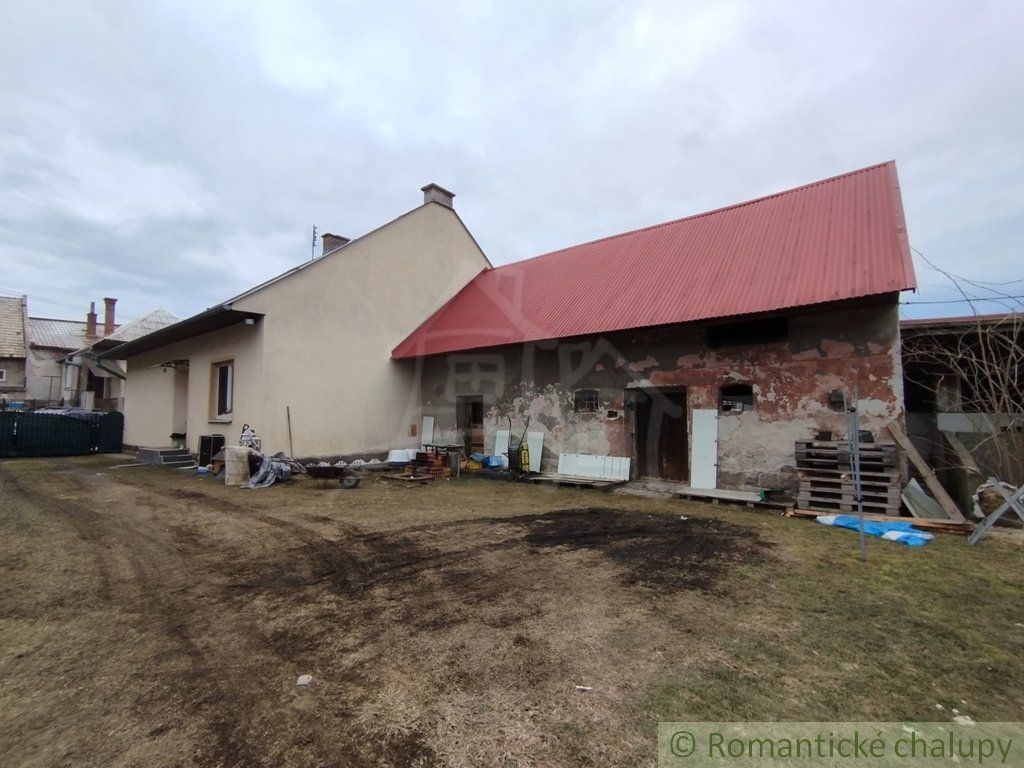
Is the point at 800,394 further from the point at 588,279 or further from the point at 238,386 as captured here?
the point at 238,386

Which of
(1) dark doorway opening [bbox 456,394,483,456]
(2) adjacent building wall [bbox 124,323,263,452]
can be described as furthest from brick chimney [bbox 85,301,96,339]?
(1) dark doorway opening [bbox 456,394,483,456]

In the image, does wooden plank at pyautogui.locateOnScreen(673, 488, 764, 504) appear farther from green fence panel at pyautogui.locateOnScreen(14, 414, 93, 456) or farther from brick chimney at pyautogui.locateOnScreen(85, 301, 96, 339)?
brick chimney at pyautogui.locateOnScreen(85, 301, 96, 339)

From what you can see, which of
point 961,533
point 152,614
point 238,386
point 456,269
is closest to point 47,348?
point 238,386

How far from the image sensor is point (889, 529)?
6715mm

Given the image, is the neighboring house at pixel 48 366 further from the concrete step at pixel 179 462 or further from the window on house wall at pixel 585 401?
the window on house wall at pixel 585 401

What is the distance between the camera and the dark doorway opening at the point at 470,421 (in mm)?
14359

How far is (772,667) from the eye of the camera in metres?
3.05

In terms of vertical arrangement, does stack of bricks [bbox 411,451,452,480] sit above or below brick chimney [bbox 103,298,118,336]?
below

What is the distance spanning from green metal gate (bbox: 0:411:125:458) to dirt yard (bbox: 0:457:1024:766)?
1366 cm

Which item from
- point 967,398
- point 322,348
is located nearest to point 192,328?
point 322,348

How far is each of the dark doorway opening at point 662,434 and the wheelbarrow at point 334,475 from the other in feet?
21.5

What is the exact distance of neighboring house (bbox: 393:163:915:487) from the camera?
854 centimetres

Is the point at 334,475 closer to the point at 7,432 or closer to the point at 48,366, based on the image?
the point at 7,432

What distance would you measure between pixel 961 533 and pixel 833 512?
150 cm
